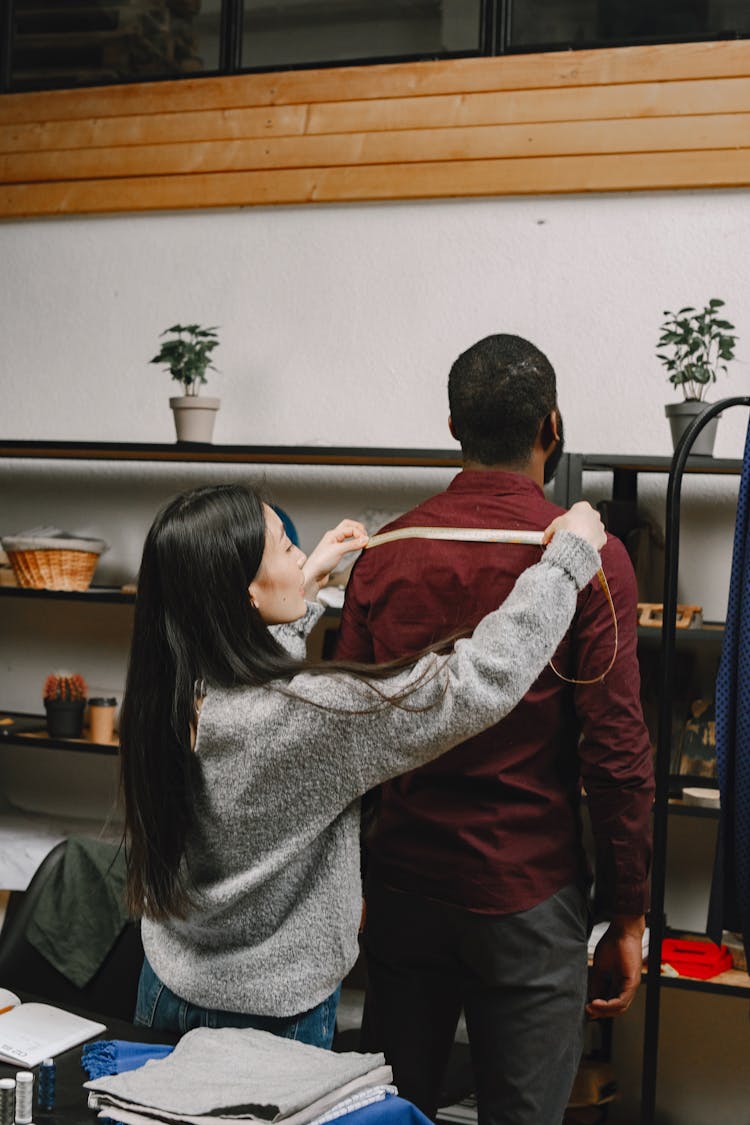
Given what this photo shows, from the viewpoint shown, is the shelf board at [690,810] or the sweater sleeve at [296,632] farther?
the shelf board at [690,810]

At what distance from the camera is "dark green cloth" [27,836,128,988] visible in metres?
2.28

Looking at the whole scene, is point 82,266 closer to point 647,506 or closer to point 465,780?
point 647,506

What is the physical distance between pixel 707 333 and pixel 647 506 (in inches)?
19.8

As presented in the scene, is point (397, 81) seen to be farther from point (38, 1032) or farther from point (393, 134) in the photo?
point (38, 1032)

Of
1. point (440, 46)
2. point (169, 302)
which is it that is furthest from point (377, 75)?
point (169, 302)

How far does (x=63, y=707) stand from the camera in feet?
11.4

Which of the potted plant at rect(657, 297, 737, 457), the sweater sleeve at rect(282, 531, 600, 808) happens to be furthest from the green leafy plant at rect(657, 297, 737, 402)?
the sweater sleeve at rect(282, 531, 600, 808)

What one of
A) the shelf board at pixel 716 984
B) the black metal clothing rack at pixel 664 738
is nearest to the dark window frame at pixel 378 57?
Answer: the black metal clothing rack at pixel 664 738

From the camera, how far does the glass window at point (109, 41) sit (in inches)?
152

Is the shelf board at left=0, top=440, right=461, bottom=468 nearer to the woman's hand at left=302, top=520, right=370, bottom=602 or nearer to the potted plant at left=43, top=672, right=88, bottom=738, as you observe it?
the potted plant at left=43, top=672, right=88, bottom=738

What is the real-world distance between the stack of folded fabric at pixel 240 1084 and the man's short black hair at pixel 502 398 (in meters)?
0.99

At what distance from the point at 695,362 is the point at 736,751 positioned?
1291 millimetres

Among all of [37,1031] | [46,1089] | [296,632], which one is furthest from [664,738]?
[46,1089]

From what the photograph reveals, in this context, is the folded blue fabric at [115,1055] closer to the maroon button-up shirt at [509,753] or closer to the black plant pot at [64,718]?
the maroon button-up shirt at [509,753]
